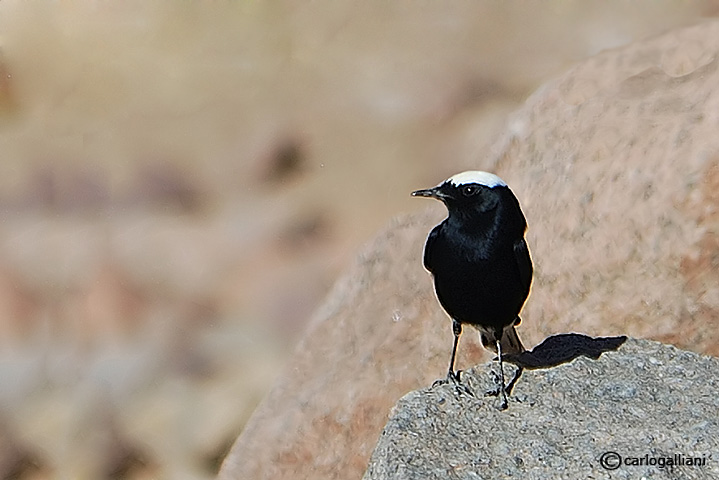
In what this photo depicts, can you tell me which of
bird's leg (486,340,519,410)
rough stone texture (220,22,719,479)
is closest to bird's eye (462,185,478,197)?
bird's leg (486,340,519,410)

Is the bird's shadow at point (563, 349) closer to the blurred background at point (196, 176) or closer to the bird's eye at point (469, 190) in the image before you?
the bird's eye at point (469, 190)

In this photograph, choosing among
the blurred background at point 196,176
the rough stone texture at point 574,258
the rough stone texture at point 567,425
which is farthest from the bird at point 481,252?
the blurred background at point 196,176

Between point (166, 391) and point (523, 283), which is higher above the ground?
point (523, 283)

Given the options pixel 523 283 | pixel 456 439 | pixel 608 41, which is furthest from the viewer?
pixel 608 41

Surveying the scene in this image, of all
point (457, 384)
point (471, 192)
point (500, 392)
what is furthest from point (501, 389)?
point (471, 192)

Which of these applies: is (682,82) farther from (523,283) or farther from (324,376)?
(324,376)

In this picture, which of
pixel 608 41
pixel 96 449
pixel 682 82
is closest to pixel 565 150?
pixel 682 82

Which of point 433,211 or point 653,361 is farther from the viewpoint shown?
point 433,211

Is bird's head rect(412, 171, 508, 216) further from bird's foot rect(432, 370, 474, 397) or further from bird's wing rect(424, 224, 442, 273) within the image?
bird's foot rect(432, 370, 474, 397)
